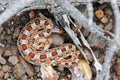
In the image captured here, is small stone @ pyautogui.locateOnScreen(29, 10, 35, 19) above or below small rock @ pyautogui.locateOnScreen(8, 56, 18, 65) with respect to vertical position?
above

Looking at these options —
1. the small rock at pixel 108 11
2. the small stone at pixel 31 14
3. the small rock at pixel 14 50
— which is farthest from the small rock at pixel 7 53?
the small rock at pixel 108 11

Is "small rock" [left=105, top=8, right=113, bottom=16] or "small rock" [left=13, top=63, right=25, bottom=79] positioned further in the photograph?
"small rock" [left=105, top=8, right=113, bottom=16]

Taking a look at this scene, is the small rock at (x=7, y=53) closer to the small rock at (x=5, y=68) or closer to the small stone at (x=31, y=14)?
the small rock at (x=5, y=68)

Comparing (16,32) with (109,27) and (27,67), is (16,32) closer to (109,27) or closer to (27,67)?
(27,67)

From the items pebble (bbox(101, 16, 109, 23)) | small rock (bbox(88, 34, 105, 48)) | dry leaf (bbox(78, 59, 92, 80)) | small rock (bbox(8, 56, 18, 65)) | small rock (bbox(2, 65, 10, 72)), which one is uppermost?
pebble (bbox(101, 16, 109, 23))

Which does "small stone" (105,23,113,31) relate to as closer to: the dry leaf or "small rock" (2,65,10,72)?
the dry leaf

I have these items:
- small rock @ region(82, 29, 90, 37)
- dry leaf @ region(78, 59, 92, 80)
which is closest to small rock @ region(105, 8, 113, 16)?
small rock @ region(82, 29, 90, 37)

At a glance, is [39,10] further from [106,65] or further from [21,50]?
[106,65]
